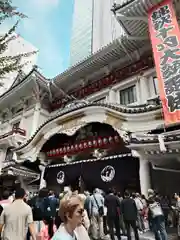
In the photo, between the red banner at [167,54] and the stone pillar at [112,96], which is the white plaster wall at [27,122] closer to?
the stone pillar at [112,96]

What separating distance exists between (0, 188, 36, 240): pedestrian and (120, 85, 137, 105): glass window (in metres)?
9.86

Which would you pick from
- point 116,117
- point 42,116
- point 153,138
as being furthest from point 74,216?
point 42,116

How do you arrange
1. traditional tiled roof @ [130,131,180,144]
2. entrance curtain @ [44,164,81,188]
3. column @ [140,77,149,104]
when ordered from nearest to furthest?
1. traditional tiled roof @ [130,131,180,144]
2. entrance curtain @ [44,164,81,188]
3. column @ [140,77,149,104]

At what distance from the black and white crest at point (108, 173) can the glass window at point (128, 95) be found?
15.3 ft

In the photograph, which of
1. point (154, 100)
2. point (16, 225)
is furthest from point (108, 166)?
point (16, 225)

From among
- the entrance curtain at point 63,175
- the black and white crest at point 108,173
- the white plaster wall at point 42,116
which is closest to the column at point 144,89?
the black and white crest at point 108,173

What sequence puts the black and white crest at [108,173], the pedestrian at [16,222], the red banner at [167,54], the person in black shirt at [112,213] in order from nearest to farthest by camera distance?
the pedestrian at [16,222], the person in black shirt at [112,213], the red banner at [167,54], the black and white crest at [108,173]

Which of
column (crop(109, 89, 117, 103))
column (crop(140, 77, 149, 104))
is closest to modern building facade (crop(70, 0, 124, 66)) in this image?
column (crop(109, 89, 117, 103))

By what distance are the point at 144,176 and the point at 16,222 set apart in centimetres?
564

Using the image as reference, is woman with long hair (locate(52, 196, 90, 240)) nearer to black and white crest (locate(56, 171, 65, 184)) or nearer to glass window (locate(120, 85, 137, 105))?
black and white crest (locate(56, 171, 65, 184))

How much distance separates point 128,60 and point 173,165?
713cm

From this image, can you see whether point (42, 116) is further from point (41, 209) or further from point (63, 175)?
point (41, 209)

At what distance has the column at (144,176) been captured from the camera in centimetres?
786

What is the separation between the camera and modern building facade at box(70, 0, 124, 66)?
25.0 metres
